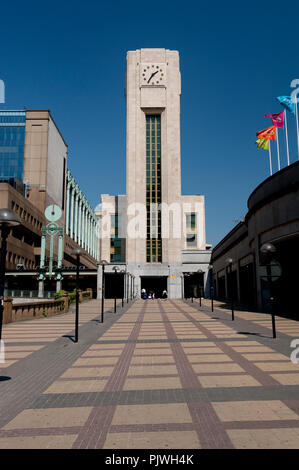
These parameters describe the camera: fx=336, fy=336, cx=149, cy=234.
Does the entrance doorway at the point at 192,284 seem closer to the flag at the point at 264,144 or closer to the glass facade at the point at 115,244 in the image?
the glass facade at the point at 115,244

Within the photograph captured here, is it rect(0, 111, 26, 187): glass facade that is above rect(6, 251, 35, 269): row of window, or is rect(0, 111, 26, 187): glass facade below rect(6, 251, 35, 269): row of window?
above

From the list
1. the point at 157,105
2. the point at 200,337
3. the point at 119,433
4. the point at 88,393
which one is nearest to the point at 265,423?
the point at 119,433

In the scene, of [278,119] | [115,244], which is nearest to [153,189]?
[115,244]

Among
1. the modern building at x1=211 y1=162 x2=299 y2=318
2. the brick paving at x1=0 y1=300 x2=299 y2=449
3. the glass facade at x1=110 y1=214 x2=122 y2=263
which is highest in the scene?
the glass facade at x1=110 y1=214 x2=122 y2=263

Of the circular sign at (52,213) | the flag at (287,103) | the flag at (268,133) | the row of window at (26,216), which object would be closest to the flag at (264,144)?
the flag at (268,133)

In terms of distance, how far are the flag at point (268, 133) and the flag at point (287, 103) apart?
196 centimetres

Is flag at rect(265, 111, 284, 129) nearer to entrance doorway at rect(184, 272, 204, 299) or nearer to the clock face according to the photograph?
entrance doorway at rect(184, 272, 204, 299)

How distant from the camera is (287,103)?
29594mm

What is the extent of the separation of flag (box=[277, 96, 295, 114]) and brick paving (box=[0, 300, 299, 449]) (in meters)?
23.7

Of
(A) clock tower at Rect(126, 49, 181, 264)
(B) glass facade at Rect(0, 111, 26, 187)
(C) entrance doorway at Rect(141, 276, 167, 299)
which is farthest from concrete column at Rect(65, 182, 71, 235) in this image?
(A) clock tower at Rect(126, 49, 181, 264)

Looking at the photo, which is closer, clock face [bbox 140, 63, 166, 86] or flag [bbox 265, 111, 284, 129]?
flag [bbox 265, 111, 284, 129]

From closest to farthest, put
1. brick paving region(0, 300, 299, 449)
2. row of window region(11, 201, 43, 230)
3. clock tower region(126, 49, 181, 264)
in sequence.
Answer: brick paving region(0, 300, 299, 449)
row of window region(11, 201, 43, 230)
clock tower region(126, 49, 181, 264)

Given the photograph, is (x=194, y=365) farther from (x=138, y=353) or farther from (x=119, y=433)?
(x=119, y=433)

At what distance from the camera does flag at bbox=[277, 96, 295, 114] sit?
29.5m
